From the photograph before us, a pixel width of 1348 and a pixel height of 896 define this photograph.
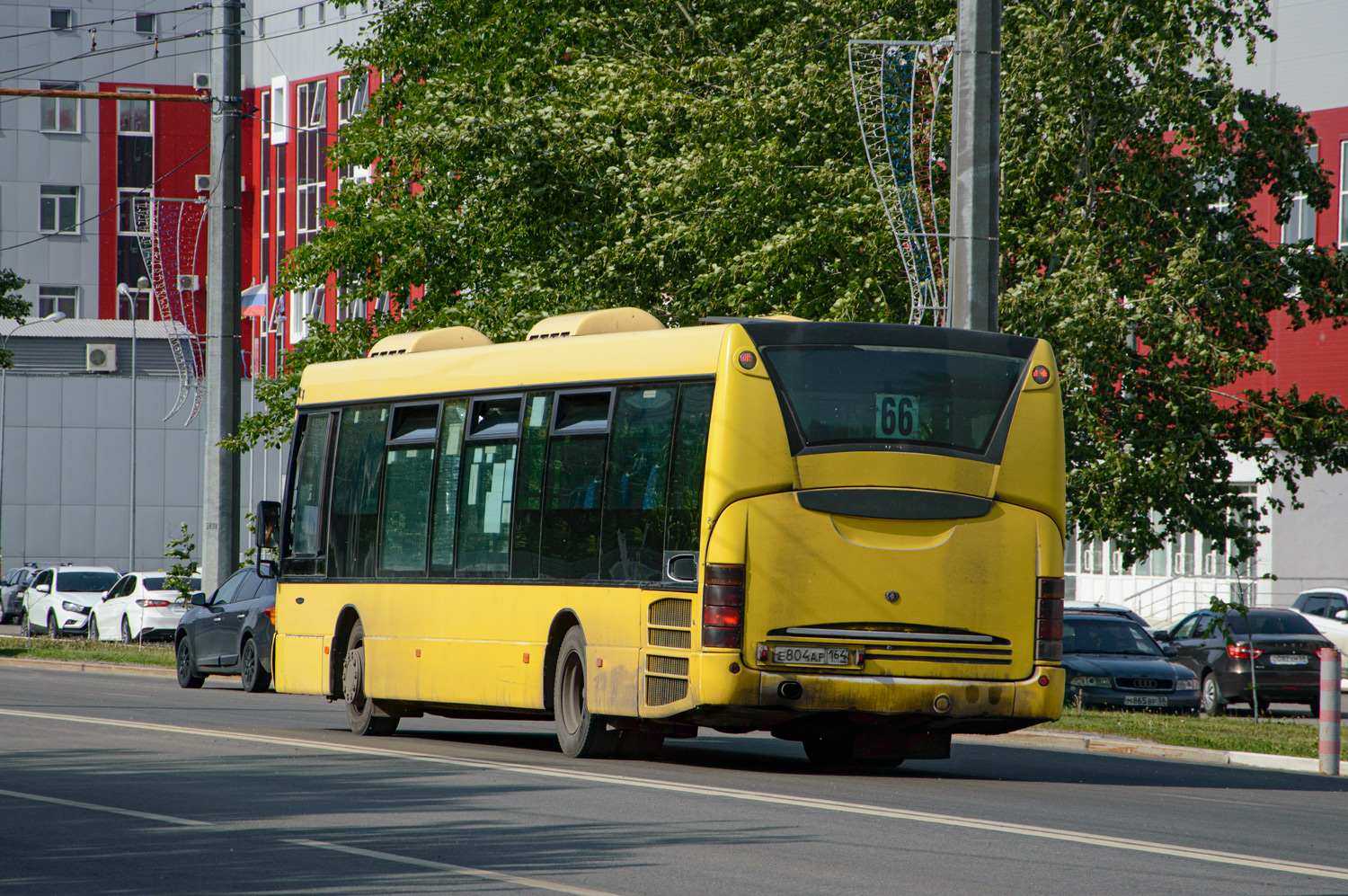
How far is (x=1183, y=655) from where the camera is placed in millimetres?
28000

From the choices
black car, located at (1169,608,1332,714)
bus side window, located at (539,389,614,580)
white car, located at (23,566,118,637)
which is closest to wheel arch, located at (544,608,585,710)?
bus side window, located at (539,389,614,580)

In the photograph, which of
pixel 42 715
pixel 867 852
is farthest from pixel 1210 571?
pixel 867 852

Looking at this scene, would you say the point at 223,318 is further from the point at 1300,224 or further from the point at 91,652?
the point at 1300,224

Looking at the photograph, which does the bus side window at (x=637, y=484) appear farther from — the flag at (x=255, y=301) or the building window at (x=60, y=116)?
the building window at (x=60, y=116)

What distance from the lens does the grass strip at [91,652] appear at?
30.2 m

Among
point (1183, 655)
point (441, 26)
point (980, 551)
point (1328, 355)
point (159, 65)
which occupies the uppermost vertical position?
point (159, 65)

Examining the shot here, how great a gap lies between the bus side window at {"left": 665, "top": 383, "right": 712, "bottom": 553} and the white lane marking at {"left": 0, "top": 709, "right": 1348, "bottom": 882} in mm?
1624

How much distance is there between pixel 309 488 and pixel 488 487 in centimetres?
322

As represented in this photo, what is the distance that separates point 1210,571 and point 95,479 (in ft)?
136

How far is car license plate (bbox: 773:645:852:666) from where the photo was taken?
1270cm

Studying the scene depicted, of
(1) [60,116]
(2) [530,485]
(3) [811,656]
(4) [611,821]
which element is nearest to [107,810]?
(4) [611,821]

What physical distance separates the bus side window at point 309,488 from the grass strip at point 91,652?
12381 millimetres

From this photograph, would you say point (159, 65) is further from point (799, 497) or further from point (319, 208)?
point (799, 497)

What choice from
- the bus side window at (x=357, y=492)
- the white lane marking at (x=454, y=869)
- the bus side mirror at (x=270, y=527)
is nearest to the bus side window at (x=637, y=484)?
the bus side window at (x=357, y=492)
